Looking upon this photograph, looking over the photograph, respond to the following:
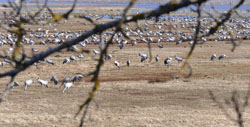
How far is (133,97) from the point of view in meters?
15.7

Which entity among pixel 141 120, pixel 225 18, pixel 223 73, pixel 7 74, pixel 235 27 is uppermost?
pixel 225 18

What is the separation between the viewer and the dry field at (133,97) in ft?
41.6

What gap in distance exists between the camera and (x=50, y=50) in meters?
2.52

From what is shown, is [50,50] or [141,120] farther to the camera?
[141,120]

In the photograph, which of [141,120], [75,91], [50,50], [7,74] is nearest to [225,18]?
[50,50]

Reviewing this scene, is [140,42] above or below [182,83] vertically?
below

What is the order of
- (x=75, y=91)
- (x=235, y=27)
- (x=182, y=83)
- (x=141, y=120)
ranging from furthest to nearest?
1. (x=235, y=27)
2. (x=182, y=83)
3. (x=75, y=91)
4. (x=141, y=120)

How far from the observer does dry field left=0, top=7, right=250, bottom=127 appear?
1269cm

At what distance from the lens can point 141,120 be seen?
12648 millimetres

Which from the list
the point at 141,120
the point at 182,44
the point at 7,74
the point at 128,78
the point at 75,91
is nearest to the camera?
the point at 7,74

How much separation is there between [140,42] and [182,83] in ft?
58.7

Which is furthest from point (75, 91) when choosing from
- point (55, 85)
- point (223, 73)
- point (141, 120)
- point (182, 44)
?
point (182, 44)

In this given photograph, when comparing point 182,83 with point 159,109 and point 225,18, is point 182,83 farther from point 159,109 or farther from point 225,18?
point 225,18

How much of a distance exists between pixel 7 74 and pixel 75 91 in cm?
1435
